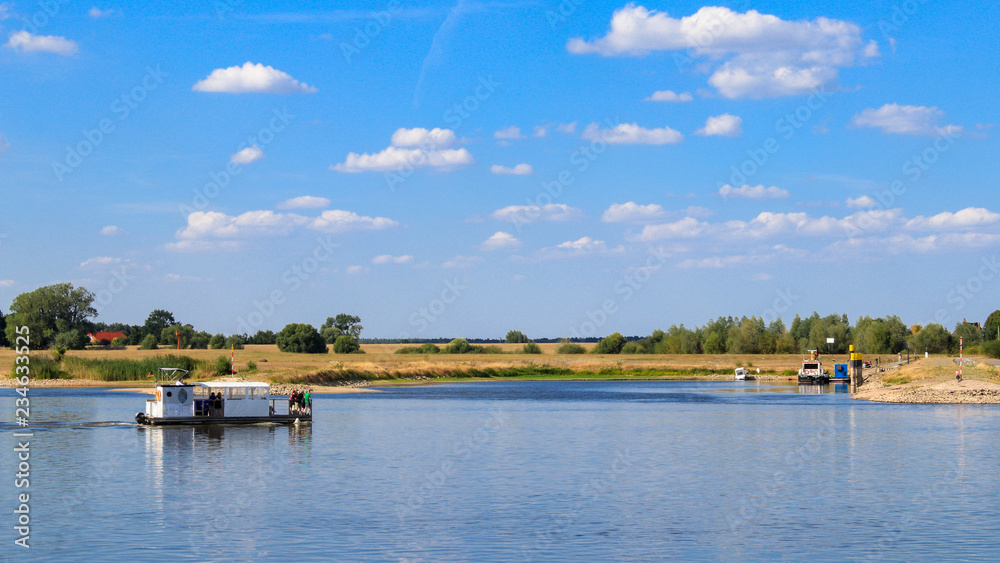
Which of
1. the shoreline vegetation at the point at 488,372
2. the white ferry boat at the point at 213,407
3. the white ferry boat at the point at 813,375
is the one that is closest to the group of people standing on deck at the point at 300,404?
the white ferry boat at the point at 213,407

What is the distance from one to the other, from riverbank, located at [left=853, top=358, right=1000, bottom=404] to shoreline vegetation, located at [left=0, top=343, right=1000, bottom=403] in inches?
3.7

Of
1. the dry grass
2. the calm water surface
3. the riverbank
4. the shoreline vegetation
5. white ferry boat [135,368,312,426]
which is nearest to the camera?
the calm water surface

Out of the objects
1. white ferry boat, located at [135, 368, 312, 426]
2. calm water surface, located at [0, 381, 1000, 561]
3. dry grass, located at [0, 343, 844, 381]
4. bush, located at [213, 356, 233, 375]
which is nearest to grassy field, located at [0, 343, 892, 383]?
dry grass, located at [0, 343, 844, 381]

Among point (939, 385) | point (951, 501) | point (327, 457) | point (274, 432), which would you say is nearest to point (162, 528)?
point (327, 457)

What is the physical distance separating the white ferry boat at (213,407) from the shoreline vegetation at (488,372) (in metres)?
36.5

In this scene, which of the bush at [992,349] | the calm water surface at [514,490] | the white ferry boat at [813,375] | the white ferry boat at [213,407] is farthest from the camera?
the bush at [992,349]

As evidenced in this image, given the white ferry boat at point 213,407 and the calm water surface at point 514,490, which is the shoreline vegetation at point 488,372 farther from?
the calm water surface at point 514,490

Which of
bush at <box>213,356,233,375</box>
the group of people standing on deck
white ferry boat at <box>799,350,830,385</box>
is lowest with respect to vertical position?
white ferry boat at <box>799,350,830,385</box>

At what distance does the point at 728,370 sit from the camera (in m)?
175

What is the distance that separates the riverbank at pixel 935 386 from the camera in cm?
9375

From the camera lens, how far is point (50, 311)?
187 m

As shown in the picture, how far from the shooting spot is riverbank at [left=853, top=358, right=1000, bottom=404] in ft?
308

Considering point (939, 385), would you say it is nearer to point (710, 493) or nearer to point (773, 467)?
point (773, 467)

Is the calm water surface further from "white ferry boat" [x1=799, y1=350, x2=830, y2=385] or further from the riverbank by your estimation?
"white ferry boat" [x1=799, y1=350, x2=830, y2=385]
